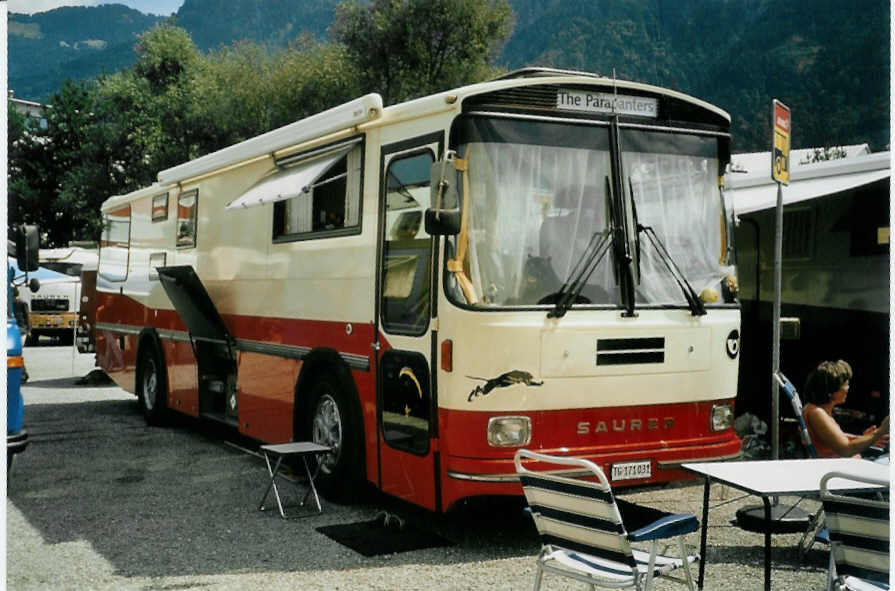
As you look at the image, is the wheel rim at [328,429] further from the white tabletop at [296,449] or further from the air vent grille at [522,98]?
the air vent grille at [522,98]

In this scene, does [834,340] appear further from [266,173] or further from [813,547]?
Answer: [266,173]

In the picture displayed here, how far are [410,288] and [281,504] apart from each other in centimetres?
206

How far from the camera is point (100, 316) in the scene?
14250 mm

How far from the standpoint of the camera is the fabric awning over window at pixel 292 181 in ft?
24.6

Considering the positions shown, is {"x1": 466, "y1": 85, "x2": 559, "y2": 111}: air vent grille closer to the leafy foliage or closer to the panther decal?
the panther decal

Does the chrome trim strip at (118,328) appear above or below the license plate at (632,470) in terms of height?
above

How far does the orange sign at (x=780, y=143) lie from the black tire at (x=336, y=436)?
3.47 m

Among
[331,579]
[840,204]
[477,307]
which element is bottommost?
[331,579]

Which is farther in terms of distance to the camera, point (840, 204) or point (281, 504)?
point (840, 204)

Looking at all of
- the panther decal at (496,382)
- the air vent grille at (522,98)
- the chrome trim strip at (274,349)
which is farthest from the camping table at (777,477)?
the chrome trim strip at (274,349)

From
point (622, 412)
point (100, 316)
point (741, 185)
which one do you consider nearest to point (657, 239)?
point (622, 412)

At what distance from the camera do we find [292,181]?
7.78 meters

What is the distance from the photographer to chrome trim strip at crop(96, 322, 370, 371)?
7207 mm

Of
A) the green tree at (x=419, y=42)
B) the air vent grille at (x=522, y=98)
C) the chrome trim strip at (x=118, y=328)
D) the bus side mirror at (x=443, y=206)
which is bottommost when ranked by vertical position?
the chrome trim strip at (x=118, y=328)
